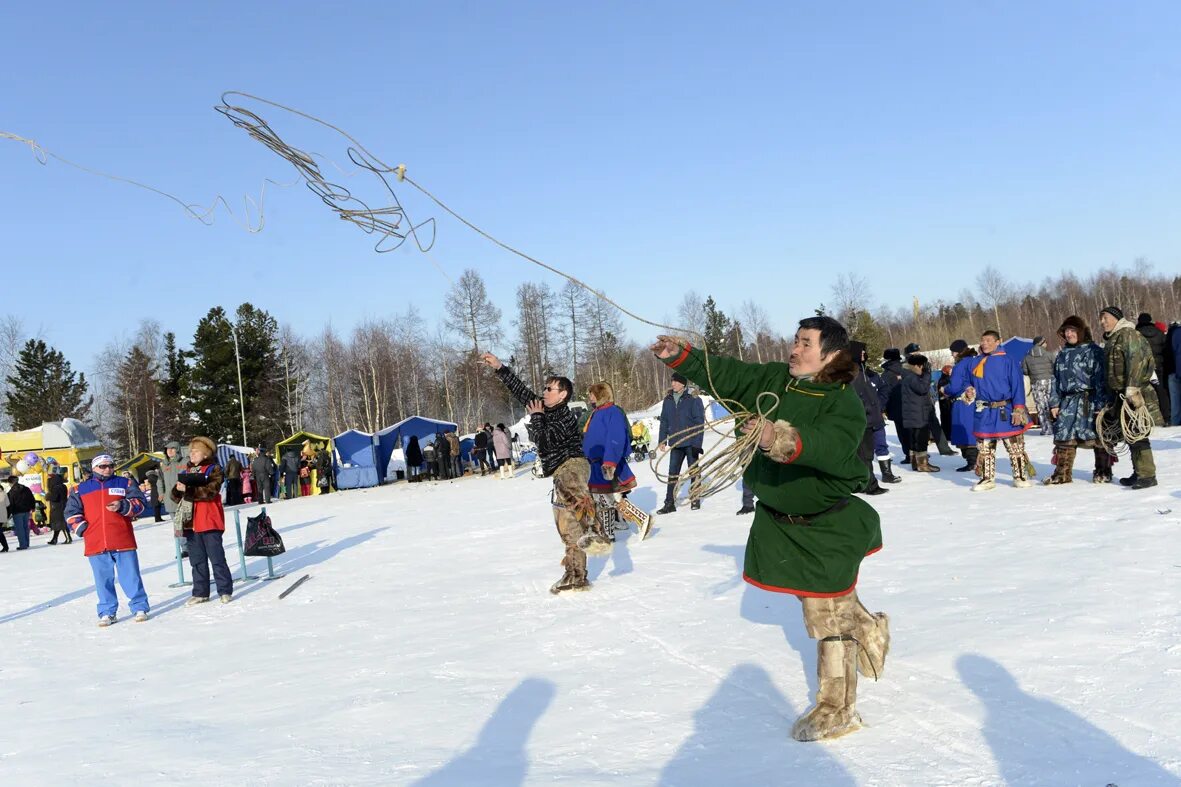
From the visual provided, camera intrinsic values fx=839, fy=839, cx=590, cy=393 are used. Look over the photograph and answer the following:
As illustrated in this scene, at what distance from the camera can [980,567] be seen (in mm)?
6547

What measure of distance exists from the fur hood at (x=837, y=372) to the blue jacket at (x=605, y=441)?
4.77 metres

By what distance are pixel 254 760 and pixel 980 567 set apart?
530 cm

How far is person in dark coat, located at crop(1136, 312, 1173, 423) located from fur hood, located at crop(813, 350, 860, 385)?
38.3 feet

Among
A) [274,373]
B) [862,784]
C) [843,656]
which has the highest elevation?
[274,373]

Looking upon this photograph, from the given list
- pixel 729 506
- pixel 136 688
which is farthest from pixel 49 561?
pixel 729 506

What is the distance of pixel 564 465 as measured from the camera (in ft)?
24.4

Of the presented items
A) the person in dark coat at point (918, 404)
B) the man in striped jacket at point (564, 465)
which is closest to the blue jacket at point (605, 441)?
the man in striped jacket at point (564, 465)

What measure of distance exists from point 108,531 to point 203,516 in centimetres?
89

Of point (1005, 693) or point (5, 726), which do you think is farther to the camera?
point (5, 726)

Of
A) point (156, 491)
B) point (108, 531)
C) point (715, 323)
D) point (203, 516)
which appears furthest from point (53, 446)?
point (715, 323)

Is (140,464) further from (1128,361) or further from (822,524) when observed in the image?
(822,524)

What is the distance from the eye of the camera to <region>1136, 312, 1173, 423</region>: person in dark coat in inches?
539

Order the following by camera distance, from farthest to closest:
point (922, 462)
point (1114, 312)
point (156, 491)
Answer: point (156, 491) → point (922, 462) → point (1114, 312)

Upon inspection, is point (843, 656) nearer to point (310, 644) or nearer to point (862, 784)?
point (862, 784)
